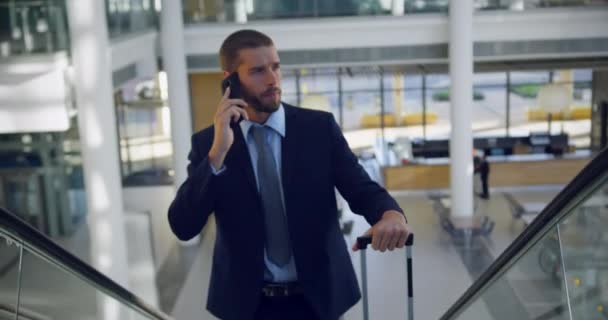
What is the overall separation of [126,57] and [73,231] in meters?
4.64

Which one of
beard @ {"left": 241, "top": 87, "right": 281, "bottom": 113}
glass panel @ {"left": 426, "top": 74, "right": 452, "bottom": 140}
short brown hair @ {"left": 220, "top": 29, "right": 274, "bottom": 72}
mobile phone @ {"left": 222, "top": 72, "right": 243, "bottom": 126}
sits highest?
short brown hair @ {"left": 220, "top": 29, "right": 274, "bottom": 72}

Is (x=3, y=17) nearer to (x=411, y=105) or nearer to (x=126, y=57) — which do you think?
(x=126, y=57)

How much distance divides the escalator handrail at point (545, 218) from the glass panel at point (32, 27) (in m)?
10.0

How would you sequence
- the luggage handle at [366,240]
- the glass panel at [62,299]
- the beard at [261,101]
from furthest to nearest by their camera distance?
the glass panel at [62,299], the beard at [261,101], the luggage handle at [366,240]

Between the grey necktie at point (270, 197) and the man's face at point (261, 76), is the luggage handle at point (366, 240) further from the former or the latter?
the man's face at point (261, 76)

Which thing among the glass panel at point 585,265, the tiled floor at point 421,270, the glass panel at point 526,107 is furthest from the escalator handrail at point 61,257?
the glass panel at point 526,107

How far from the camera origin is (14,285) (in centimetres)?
367

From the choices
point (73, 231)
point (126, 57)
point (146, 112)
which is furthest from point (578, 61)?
point (146, 112)

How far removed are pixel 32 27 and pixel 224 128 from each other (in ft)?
37.0

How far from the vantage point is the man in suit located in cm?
281

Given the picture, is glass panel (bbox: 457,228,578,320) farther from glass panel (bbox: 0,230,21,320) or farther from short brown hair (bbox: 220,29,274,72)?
glass panel (bbox: 0,230,21,320)

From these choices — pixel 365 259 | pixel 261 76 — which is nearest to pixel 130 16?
pixel 365 259

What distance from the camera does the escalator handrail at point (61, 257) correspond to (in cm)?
288

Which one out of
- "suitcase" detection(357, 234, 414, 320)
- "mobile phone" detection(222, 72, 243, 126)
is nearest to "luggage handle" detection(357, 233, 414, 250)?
"suitcase" detection(357, 234, 414, 320)
